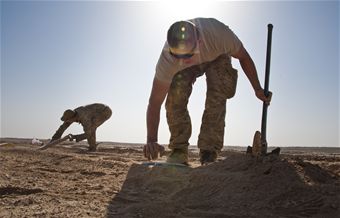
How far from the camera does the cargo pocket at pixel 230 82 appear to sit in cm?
401

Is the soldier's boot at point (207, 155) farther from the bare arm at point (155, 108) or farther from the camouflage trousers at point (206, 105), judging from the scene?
the bare arm at point (155, 108)

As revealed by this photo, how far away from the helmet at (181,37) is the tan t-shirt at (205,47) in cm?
17

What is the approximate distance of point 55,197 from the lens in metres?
2.43

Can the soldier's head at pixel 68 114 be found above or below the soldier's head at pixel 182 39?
below

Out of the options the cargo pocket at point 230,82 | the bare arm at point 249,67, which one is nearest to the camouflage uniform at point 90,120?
the cargo pocket at point 230,82

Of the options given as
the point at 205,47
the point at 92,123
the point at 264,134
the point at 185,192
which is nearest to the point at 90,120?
the point at 92,123

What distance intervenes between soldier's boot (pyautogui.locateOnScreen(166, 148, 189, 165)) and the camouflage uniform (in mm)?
4779

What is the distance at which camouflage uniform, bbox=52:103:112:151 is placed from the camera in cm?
851

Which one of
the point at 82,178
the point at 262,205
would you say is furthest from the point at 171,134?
the point at 262,205

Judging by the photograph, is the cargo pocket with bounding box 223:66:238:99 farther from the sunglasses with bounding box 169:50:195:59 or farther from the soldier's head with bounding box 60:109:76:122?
the soldier's head with bounding box 60:109:76:122

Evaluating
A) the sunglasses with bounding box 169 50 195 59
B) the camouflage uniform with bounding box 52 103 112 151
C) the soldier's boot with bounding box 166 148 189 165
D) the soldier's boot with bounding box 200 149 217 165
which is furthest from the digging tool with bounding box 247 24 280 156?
the camouflage uniform with bounding box 52 103 112 151

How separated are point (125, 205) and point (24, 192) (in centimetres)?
72

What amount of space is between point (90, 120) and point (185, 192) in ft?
20.8

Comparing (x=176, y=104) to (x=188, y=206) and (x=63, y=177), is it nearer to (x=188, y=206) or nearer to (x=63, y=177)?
(x=63, y=177)
